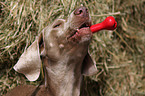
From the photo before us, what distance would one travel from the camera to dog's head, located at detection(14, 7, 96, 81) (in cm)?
192

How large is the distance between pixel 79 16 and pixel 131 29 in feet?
6.97

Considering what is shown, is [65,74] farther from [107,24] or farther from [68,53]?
[107,24]

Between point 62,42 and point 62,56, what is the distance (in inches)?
5.6

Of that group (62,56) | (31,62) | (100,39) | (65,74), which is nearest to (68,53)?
(62,56)

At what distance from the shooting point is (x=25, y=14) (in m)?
2.70

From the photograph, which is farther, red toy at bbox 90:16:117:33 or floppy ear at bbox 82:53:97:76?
floppy ear at bbox 82:53:97:76

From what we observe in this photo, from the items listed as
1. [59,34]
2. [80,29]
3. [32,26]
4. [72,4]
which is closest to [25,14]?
[32,26]

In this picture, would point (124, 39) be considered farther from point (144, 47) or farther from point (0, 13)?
point (0, 13)

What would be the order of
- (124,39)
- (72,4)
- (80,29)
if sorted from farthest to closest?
(124,39) < (72,4) < (80,29)

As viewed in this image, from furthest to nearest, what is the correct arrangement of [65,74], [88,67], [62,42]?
[88,67] → [65,74] → [62,42]

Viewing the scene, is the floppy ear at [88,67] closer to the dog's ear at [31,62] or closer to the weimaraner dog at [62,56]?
the weimaraner dog at [62,56]

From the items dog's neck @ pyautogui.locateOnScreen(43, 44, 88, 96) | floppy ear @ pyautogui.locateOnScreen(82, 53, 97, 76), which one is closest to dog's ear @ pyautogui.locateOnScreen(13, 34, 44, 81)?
dog's neck @ pyautogui.locateOnScreen(43, 44, 88, 96)

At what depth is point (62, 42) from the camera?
199 centimetres

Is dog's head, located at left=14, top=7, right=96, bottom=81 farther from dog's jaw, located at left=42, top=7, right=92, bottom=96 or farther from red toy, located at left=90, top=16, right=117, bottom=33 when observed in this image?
red toy, located at left=90, top=16, right=117, bottom=33
